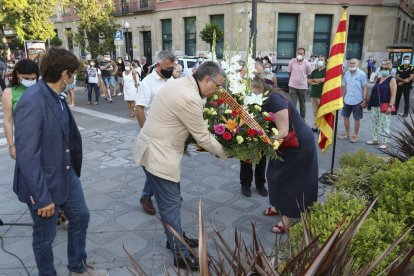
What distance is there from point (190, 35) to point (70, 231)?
2720 cm

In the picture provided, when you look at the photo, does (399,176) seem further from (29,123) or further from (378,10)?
(378,10)

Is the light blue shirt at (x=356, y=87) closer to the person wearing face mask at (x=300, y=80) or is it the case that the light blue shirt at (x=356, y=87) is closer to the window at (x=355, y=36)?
the person wearing face mask at (x=300, y=80)

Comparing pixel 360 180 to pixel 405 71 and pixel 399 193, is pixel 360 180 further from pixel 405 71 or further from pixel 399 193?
pixel 405 71

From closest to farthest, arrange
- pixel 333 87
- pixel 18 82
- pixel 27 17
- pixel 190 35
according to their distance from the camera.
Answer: pixel 18 82
pixel 333 87
pixel 27 17
pixel 190 35

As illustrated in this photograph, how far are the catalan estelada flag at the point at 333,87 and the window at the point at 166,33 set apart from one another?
88.5ft

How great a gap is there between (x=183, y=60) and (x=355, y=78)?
36.0 feet

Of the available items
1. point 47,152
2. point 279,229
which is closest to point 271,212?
point 279,229

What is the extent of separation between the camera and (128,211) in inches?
170

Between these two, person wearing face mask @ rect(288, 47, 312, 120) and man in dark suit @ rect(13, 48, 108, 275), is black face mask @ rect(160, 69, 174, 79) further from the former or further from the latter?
person wearing face mask @ rect(288, 47, 312, 120)

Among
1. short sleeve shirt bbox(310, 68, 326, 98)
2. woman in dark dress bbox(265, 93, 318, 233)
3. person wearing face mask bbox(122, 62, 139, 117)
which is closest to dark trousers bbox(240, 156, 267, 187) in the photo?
woman in dark dress bbox(265, 93, 318, 233)

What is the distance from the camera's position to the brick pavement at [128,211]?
11.1ft

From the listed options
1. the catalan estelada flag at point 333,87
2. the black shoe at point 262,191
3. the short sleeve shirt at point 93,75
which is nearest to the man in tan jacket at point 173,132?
the black shoe at point 262,191

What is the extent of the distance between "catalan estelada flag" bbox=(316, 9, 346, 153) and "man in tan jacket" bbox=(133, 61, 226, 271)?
84.3 inches

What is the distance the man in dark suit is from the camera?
7.82 ft
